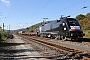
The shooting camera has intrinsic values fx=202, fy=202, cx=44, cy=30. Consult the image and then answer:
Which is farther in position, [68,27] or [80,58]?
[68,27]

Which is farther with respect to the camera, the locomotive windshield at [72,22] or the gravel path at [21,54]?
the locomotive windshield at [72,22]

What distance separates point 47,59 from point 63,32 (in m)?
19.1

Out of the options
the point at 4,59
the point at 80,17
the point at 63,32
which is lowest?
the point at 4,59

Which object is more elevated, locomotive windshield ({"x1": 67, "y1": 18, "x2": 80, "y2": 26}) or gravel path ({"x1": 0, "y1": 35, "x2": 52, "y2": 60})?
locomotive windshield ({"x1": 67, "y1": 18, "x2": 80, "y2": 26})

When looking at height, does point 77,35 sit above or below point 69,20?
below

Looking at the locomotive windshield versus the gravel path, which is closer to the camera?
the gravel path

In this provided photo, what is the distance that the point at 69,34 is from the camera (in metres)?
28.0

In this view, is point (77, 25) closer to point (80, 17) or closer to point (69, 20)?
point (69, 20)

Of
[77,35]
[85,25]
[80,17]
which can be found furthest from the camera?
[80,17]

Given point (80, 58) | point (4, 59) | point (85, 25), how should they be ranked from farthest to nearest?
point (85, 25) < point (4, 59) < point (80, 58)

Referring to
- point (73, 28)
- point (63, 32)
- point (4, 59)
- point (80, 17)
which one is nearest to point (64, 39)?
point (63, 32)

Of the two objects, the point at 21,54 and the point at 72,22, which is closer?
the point at 21,54

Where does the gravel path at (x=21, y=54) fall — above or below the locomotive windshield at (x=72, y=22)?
below

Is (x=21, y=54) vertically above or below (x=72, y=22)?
below
